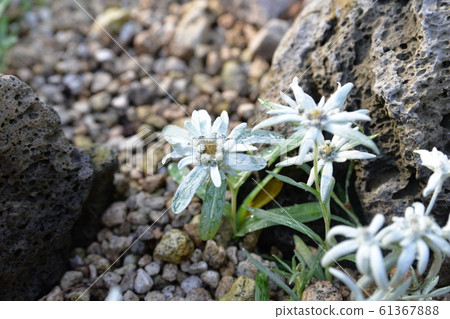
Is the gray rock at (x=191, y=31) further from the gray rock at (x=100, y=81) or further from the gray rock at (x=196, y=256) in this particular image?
the gray rock at (x=196, y=256)

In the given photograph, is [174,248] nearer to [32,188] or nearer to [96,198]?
[96,198]

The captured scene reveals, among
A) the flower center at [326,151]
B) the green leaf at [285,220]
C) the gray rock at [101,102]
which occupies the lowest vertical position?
the gray rock at [101,102]

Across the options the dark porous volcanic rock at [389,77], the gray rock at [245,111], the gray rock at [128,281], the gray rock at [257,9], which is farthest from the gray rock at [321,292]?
the gray rock at [257,9]

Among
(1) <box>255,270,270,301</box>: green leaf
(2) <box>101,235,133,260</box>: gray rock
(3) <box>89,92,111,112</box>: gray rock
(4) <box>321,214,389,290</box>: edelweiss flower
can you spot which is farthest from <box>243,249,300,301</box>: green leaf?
(3) <box>89,92,111,112</box>: gray rock

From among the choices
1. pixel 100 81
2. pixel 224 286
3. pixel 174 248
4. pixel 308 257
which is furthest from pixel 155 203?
pixel 100 81

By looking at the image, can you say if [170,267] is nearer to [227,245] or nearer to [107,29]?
[227,245]

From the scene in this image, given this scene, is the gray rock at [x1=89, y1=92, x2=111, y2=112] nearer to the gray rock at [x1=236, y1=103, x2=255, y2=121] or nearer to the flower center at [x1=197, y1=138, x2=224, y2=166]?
the gray rock at [x1=236, y1=103, x2=255, y2=121]

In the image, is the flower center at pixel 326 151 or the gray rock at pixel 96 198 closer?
the flower center at pixel 326 151
